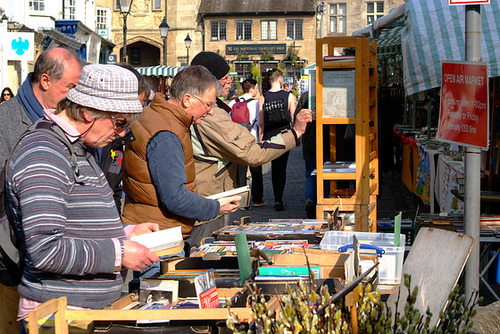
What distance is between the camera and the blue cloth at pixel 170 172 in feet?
12.9

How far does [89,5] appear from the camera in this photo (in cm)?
3862

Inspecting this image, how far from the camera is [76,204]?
2812 millimetres

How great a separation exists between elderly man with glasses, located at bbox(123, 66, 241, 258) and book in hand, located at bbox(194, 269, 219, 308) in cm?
100

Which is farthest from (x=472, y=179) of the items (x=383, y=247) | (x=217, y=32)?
(x=217, y=32)

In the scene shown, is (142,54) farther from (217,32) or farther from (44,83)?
(44,83)

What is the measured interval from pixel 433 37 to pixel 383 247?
382 centimetres

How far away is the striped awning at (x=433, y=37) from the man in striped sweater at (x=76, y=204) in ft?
15.2

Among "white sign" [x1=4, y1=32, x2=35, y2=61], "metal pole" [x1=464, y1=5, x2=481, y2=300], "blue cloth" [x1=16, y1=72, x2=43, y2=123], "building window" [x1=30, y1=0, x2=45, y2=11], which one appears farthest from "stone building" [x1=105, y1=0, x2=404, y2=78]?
"blue cloth" [x1=16, y1=72, x2=43, y2=123]

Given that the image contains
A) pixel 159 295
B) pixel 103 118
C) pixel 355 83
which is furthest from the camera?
pixel 355 83

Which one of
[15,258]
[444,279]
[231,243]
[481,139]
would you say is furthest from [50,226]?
[481,139]

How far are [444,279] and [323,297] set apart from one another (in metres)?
0.70

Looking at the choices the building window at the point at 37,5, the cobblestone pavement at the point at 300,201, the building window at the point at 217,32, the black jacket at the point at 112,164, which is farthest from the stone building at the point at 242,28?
the black jacket at the point at 112,164

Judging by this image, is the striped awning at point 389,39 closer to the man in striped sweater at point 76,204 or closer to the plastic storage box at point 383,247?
the plastic storage box at point 383,247

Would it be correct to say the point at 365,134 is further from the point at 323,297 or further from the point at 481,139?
the point at 323,297
